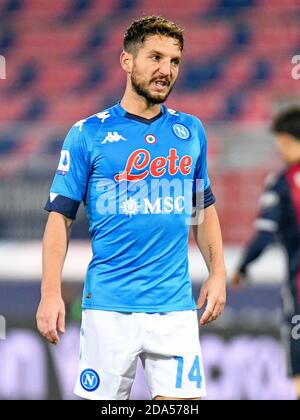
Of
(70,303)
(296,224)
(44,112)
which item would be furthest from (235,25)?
(296,224)

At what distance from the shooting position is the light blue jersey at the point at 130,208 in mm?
3584

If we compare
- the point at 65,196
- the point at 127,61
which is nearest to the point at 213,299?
the point at 65,196

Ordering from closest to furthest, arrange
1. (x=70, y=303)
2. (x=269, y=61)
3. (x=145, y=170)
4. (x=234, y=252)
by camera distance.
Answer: (x=145, y=170), (x=70, y=303), (x=234, y=252), (x=269, y=61)

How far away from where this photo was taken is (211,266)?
12.2 feet

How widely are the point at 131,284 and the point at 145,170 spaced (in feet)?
1.41

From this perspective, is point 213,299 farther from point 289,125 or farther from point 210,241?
point 289,125

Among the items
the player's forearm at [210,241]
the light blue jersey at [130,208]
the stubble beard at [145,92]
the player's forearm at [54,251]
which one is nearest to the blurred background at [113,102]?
the player's forearm at [210,241]

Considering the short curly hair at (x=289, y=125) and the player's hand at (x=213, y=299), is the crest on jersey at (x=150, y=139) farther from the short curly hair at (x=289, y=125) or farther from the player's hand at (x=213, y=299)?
the short curly hair at (x=289, y=125)

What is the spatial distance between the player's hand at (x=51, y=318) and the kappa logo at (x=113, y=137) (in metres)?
0.62

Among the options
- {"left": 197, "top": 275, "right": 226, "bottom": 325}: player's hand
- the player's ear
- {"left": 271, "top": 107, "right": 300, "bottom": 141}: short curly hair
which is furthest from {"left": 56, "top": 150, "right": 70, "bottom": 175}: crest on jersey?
{"left": 271, "top": 107, "right": 300, "bottom": 141}: short curly hair

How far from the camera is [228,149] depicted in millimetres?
10039

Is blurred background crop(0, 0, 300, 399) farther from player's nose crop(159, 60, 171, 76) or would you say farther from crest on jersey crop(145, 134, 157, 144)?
player's nose crop(159, 60, 171, 76)

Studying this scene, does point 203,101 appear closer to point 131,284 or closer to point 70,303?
point 70,303

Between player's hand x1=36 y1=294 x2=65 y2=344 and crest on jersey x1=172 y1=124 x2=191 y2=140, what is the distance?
79 centimetres
